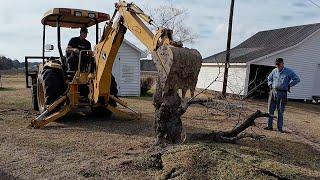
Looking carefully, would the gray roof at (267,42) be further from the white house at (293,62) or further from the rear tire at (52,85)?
the rear tire at (52,85)

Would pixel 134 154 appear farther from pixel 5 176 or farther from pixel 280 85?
pixel 280 85

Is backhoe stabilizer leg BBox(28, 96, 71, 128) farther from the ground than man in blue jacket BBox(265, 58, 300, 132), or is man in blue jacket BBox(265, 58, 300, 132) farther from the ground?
man in blue jacket BBox(265, 58, 300, 132)

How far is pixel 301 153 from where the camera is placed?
773cm

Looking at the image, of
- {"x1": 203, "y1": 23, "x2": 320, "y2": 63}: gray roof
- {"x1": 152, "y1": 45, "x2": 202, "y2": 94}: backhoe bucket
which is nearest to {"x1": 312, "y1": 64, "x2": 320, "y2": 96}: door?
{"x1": 203, "y1": 23, "x2": 320, "y2": 63}: gray roof

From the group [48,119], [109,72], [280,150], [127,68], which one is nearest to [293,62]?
[127,68]

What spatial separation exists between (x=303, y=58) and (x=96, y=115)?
17.0 meters

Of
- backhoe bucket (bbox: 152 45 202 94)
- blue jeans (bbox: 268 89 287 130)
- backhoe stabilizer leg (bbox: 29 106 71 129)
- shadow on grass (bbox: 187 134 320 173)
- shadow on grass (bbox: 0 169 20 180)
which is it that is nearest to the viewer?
shadow on grass (bbox: 0 169 20 180)

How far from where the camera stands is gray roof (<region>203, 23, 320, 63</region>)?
24.2m

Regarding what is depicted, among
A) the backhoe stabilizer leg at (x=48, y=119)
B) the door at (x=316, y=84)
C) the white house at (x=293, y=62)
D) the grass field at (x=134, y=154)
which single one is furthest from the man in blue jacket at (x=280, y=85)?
the door at (x=316, y=84)

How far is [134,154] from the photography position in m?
6.62

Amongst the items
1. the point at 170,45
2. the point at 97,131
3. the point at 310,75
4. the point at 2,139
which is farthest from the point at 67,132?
the point at 310,75

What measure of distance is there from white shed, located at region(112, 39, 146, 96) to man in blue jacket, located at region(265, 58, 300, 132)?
10.7 m

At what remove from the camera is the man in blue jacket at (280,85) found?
10.2 meters

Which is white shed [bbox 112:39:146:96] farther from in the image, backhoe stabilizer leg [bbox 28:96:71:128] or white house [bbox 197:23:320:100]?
backhoe stabilizer leg [bbox 28:96:71:128]
